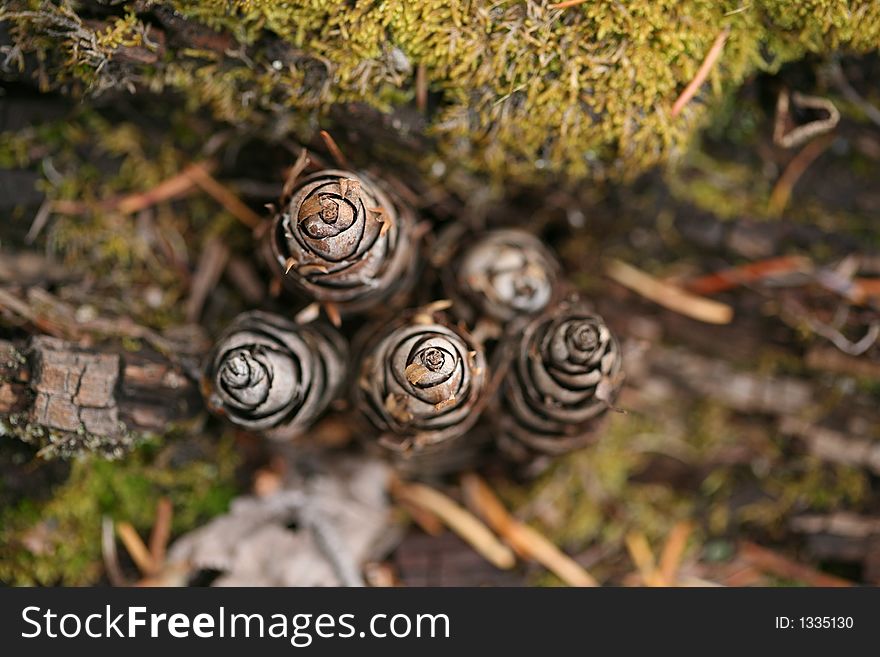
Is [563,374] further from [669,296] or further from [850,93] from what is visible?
[850,93]

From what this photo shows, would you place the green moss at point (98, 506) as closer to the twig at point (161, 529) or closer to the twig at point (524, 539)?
the twig at point (161, 529)

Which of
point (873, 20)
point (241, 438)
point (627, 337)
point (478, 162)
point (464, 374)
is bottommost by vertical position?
point (464, 374)

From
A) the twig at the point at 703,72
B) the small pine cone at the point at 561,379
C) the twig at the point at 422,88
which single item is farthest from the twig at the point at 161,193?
the twig at the point at 703,72

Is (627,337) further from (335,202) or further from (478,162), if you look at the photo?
(335,202)

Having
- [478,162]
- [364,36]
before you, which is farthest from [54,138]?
[478,162]

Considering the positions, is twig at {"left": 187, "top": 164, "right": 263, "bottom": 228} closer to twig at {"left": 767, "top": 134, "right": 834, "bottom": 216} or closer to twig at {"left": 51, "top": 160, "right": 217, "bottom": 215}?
twig at {"left": 51, "top": 160, "right": 217, "bottom": 215}

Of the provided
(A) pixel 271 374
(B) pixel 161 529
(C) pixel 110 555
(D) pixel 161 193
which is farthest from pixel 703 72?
(C) pixel 110 555

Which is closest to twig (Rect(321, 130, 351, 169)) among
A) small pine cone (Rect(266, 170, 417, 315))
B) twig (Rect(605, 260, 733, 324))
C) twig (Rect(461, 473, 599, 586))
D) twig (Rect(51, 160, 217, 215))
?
small pine cone (Rect(266, 170, 417, 315))
